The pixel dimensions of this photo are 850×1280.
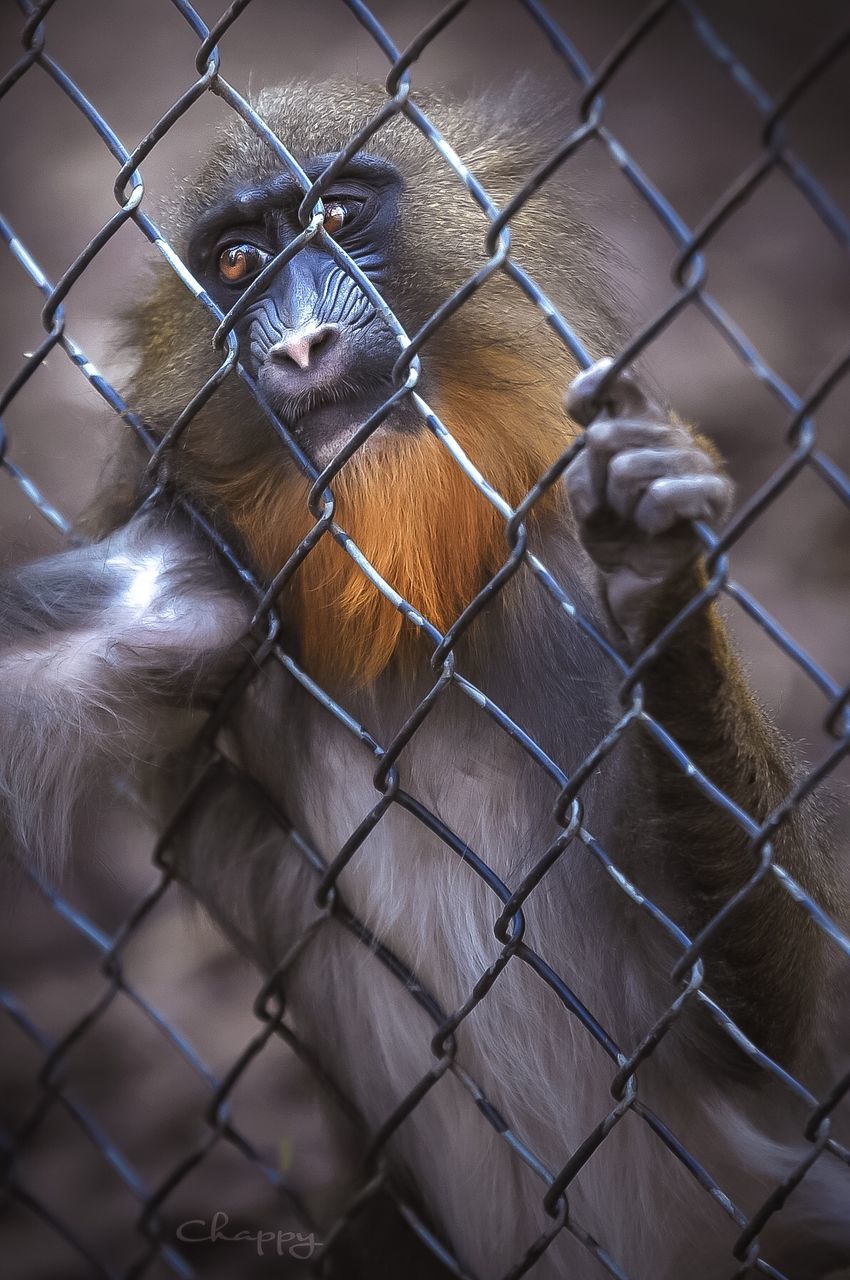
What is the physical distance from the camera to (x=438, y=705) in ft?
6.73

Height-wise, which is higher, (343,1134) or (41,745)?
(41,745)

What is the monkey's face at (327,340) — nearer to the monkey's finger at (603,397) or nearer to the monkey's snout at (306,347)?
the monkey's snout at (306,347)

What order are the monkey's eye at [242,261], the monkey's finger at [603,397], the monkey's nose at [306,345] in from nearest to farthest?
the monkey's finger at [603,397] → the monkey's nose at [306,345] → the monkey's eye at [242,261]

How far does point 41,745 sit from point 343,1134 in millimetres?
1111

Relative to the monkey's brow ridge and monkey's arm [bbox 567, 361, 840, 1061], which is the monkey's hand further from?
the monkey's brow ridge

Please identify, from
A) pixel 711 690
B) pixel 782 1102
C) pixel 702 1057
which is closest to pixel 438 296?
pixel 711 690

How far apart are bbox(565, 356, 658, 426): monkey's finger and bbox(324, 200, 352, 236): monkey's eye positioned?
2.86 ft

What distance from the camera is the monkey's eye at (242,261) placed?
2.09 meters

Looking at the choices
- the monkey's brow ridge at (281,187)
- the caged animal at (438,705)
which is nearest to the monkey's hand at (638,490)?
the caged animal at (438,705)

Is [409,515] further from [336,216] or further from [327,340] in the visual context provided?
[336,216]

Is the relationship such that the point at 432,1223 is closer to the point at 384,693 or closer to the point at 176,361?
the point at 384,693

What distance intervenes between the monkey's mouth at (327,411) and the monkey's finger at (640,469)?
63 centimetres

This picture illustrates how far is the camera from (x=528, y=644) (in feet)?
6.56

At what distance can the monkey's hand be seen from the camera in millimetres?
1285
